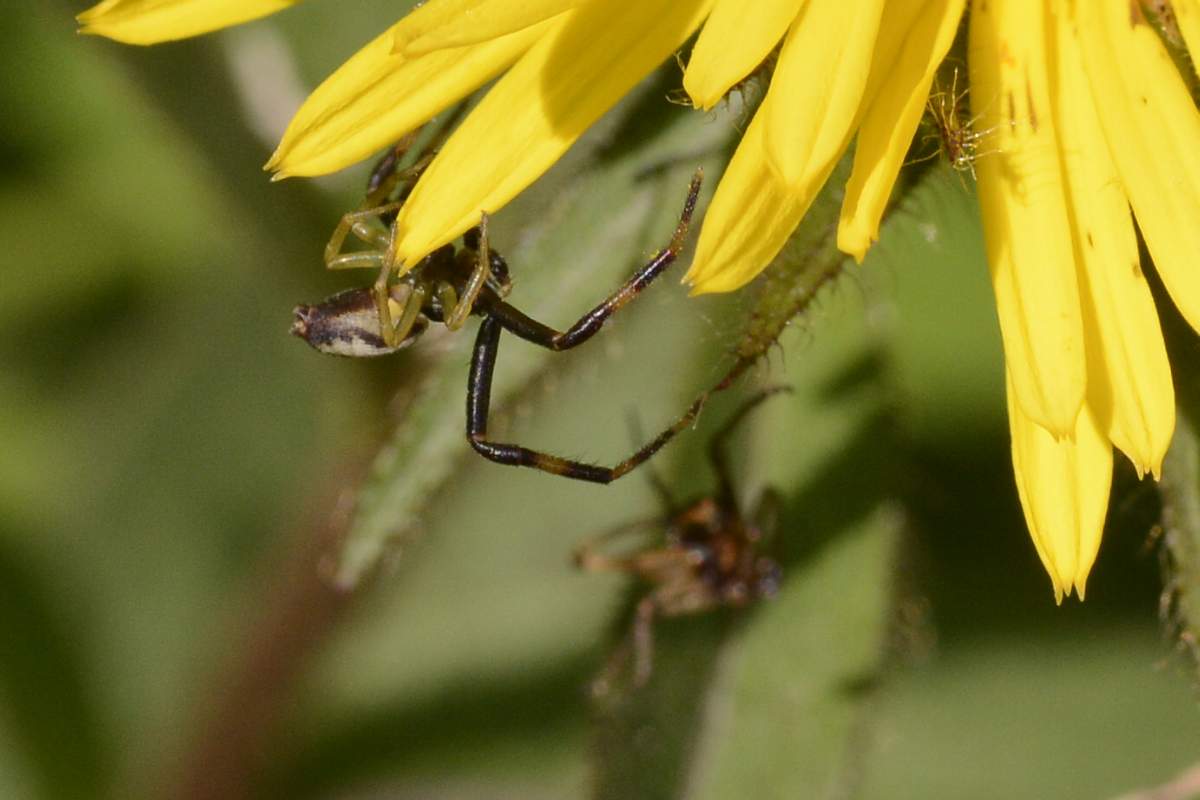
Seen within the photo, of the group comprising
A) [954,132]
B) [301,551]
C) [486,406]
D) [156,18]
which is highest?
[156,18]

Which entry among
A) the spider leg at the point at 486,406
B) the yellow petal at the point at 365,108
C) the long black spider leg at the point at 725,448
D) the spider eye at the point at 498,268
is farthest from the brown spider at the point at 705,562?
the yellow petal at the point at 365,108

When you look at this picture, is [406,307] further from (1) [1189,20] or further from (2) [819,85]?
(1) [1189,20]

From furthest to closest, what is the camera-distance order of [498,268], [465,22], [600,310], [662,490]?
[662,490]
[498,268]
[600,310]
[465,22]

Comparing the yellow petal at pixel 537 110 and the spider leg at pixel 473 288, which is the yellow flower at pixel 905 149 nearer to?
the yellow petal at pixel 537 110

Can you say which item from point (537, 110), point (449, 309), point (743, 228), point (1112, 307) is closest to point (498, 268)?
point (449, 309)

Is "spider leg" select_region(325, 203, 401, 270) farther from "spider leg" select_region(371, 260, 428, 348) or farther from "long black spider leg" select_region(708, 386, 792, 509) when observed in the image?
"long black spider leg" select_region(708, 386, 792, 509)

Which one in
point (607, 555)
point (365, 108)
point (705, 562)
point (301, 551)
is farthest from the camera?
point (301, 551)

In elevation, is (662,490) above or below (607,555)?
above

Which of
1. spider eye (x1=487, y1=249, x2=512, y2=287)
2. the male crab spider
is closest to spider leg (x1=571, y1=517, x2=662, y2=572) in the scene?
the male crab spider
